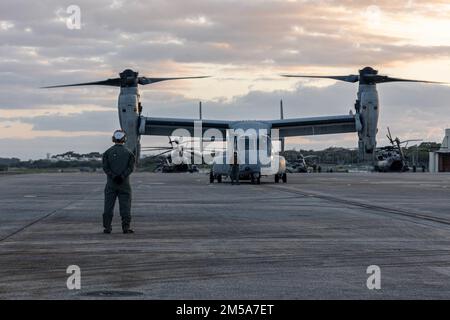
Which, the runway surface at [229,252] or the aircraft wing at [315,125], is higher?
the aircraft wing at [315,125]

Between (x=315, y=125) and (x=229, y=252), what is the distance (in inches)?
1624

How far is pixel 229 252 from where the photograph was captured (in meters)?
13.2

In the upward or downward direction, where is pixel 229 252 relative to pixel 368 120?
downward

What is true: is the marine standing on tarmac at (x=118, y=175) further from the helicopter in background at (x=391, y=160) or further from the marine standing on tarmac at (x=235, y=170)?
the helicopter in background at (x=391, y=160)

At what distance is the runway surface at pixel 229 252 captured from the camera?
31.9 ft

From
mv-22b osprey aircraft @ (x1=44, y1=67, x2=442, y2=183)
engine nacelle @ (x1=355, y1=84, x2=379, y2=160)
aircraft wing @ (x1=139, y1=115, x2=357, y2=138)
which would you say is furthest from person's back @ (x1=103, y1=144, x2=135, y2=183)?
engine nacelle @ (x1=355, y1=84, x2=379, y2=160)

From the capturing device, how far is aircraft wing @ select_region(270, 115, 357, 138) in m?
52.3

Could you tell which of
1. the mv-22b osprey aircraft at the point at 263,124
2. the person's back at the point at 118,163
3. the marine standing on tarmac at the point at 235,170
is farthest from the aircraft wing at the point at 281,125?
the person's back at the point at 118,163

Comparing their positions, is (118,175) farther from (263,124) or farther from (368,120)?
(368,120)

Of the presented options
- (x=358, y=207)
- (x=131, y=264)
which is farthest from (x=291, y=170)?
(x=131, y=264)

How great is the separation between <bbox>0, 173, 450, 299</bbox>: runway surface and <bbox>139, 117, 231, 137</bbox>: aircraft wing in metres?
28.7

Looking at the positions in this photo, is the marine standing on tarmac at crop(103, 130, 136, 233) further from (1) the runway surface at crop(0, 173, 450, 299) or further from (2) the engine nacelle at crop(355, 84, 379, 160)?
(2) the engine nacelle at crop(355, 84, 379, 160)

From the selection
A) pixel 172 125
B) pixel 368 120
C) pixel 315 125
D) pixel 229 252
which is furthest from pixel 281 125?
pixel 229 252
